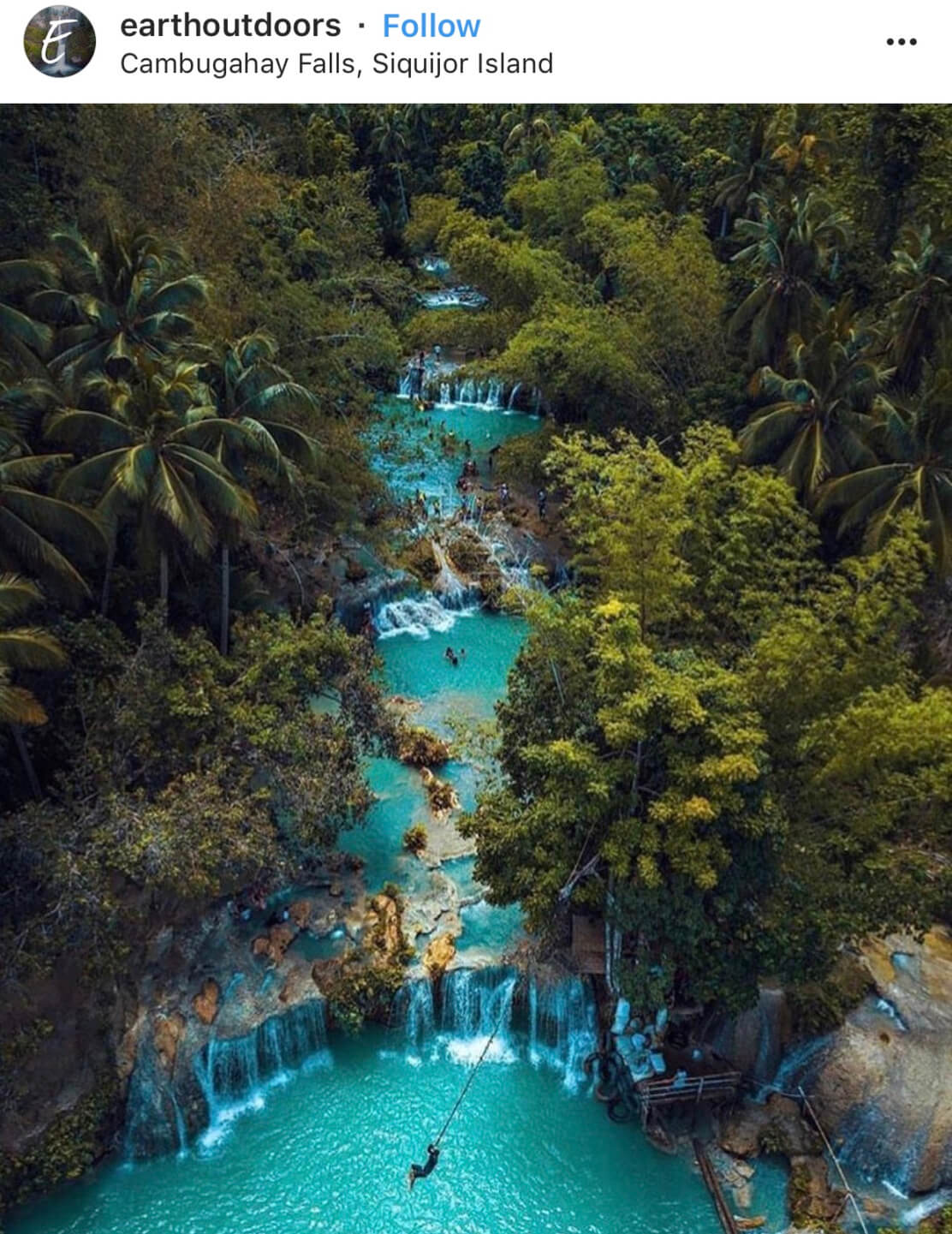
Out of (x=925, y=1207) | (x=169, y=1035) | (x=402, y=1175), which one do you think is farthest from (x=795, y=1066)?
(x=169, y=1035)

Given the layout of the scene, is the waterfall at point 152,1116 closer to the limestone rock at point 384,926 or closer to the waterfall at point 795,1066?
the limestone rock at point 384,926

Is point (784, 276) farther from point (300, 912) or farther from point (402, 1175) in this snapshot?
point (402, 1175)

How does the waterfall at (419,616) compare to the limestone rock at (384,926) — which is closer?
the limestone rock at (384,926)

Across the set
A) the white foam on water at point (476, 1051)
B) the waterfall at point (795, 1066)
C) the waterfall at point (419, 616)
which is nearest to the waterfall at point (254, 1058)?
the white foam on water at point (476, 1051)

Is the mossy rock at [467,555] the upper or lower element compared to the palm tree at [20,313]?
lower

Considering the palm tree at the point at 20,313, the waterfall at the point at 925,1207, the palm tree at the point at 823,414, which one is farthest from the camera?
the palm tree at the point at 823,414
